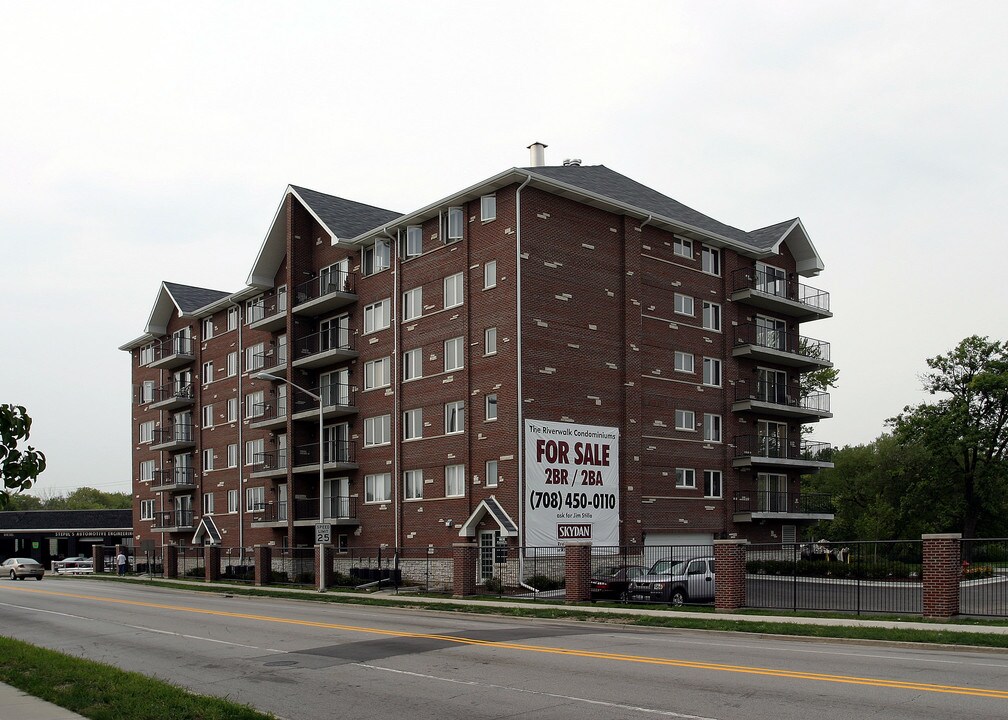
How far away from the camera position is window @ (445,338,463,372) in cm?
4303

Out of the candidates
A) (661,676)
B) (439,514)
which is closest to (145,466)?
(439,514)

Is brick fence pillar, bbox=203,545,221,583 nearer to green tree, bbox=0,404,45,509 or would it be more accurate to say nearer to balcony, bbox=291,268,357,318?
balcony, bbox=291,268,357,318

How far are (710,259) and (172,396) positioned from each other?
130 ft

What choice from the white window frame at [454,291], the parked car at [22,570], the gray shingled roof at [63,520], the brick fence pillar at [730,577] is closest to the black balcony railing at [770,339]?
the white window frame at [454,291]

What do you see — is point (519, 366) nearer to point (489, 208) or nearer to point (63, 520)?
point (489, 208)

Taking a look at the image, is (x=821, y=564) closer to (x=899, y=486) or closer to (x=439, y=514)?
(x=439, y=514)

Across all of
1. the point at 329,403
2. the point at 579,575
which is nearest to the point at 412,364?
the point at 329,403

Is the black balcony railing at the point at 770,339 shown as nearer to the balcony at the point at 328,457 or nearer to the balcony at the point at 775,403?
the balcony at the point at 775,403

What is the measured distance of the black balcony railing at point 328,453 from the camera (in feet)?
162

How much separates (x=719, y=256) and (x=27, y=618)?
115ft

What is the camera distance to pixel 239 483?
6025cm

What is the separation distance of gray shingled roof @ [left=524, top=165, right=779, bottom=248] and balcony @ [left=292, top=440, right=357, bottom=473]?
16.9 metres

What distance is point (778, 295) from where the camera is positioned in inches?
2040

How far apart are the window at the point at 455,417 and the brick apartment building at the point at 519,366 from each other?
14 cm
